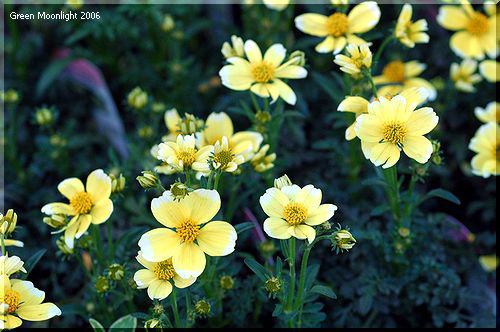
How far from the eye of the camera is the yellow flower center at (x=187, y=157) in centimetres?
148

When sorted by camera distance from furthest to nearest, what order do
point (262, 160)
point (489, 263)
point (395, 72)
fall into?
point (395, 72) → point (489, 263) → point (262, 160)

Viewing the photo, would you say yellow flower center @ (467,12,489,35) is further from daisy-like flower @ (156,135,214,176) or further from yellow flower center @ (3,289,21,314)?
yellow flower center @ (3,289,21,314)

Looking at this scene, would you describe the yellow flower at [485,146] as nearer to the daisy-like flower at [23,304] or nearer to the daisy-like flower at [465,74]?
the daisy-like flower at [465,74]

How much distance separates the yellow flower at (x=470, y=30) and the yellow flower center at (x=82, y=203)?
1.63 metres

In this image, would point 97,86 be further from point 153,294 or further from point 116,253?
point 153,294

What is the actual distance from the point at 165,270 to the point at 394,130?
704mm

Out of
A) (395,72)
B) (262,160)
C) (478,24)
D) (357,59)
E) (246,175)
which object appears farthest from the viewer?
(478,24)

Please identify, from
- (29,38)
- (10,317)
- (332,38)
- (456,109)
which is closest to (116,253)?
(10,317)

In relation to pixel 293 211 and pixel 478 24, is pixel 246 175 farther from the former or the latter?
pixel 478 24

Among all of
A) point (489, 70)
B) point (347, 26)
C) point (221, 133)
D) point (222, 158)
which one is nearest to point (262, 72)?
point (221, 133)

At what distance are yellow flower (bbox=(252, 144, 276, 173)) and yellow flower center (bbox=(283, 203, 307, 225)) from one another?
0.31 meters

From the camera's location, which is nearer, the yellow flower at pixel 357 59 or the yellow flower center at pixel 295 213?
the yellow flower center at pixel 295 213

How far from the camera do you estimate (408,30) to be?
1878 millimetres

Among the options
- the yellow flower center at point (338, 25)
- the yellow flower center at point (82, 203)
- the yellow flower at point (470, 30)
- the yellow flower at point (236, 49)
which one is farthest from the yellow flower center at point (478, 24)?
the yellow flower center at point (82, 203)
